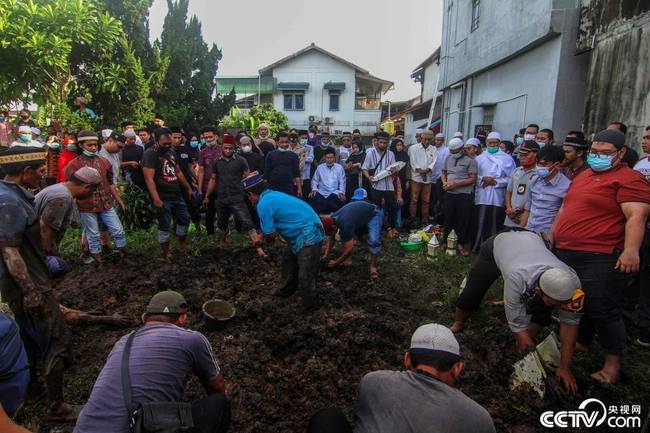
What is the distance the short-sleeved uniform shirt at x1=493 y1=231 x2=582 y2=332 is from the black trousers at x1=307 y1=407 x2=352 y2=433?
174 centimetres

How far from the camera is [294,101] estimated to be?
30.2 meters

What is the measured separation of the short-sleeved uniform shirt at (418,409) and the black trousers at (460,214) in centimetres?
511

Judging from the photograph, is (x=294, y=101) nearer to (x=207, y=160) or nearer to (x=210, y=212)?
(x=207, y=160)

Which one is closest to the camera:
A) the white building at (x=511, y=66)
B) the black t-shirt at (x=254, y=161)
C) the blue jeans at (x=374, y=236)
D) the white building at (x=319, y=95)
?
the blue jeans at (x=374, y=236)

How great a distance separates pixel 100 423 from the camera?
1.97 m

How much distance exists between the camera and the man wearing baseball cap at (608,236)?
10.2ft

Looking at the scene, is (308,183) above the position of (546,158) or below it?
below

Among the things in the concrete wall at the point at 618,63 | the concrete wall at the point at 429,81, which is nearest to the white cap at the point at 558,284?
the concrete wall at the point at 618,63

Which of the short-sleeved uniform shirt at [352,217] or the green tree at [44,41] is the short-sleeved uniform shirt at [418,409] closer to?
the short-sleeved uniform shirt at [352,217]

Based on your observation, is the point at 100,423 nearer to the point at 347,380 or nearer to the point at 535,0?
the point at 347,380

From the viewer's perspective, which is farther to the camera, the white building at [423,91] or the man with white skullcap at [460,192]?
the white building at [423,91]

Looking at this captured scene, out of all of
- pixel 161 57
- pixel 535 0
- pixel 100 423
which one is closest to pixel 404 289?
pixel 100 423

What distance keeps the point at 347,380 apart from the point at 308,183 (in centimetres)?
601

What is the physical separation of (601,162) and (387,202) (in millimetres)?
4332
